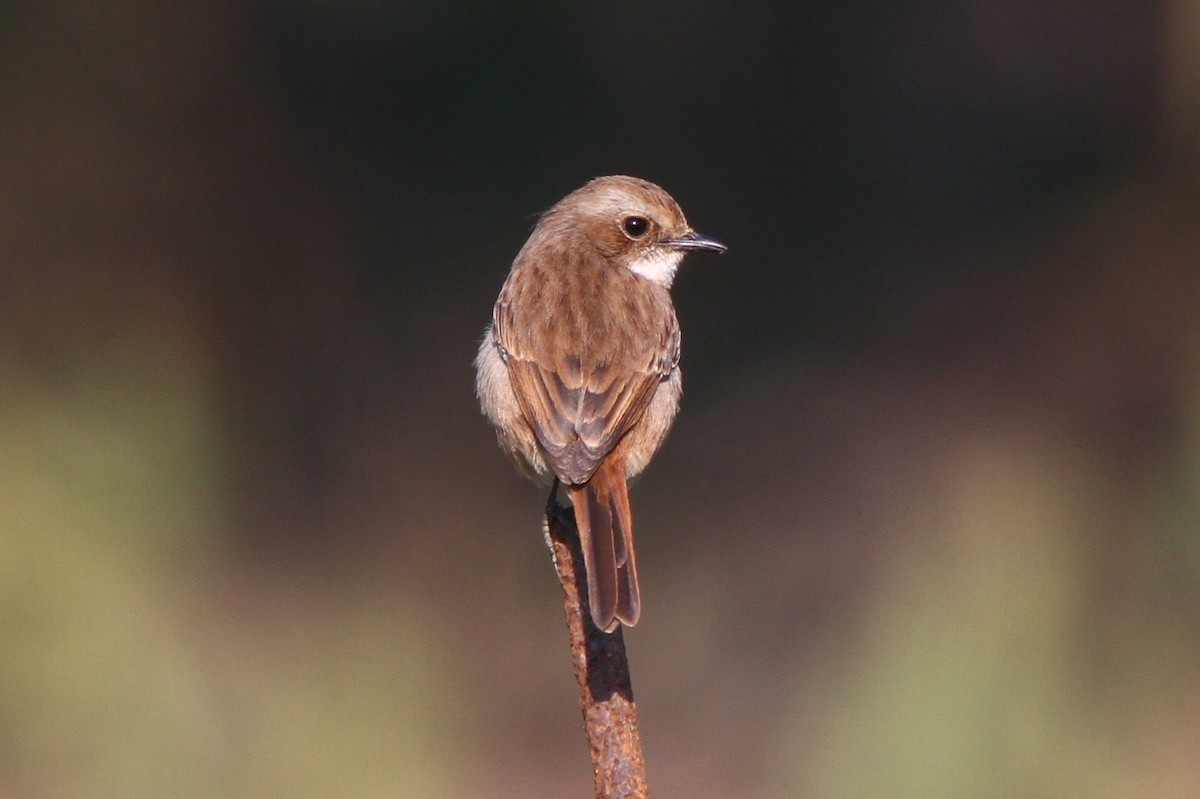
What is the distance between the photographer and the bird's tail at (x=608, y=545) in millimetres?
2844

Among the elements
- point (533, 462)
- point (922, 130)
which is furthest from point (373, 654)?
point (922, 130)

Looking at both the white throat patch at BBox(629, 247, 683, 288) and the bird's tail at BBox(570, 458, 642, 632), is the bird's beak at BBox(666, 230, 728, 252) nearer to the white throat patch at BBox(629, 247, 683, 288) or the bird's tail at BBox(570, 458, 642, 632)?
the white throat patch at BBox(629, 247, 683, 288)

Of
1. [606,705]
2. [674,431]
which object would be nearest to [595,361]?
[606,705]

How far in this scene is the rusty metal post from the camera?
216cm

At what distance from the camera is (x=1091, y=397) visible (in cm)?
834

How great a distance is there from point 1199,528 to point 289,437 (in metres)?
4.80

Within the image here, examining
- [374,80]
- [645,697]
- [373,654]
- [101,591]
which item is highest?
[374,80]

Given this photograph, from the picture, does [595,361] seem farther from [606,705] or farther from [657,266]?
[606,705]

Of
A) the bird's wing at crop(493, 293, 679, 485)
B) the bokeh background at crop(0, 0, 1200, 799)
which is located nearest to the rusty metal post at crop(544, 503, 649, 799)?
the bird's wing at crop(493, 293, 679, 485)

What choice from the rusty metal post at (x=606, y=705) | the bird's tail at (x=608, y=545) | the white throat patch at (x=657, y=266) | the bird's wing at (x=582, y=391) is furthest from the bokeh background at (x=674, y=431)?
the rusty metal post at (x=606, y=705)

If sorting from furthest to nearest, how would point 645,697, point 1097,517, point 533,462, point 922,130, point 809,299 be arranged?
point 922,130 → point 809,299 → point 645,697 → point 1097,517 → point 533,462

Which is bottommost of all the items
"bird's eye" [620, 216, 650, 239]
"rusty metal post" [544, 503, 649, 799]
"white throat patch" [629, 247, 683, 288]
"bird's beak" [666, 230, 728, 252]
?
"rusty metal post" [544, 503, 649, 799]

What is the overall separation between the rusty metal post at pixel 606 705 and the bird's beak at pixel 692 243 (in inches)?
64.4

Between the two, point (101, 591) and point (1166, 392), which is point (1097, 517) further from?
point (101, 591)
